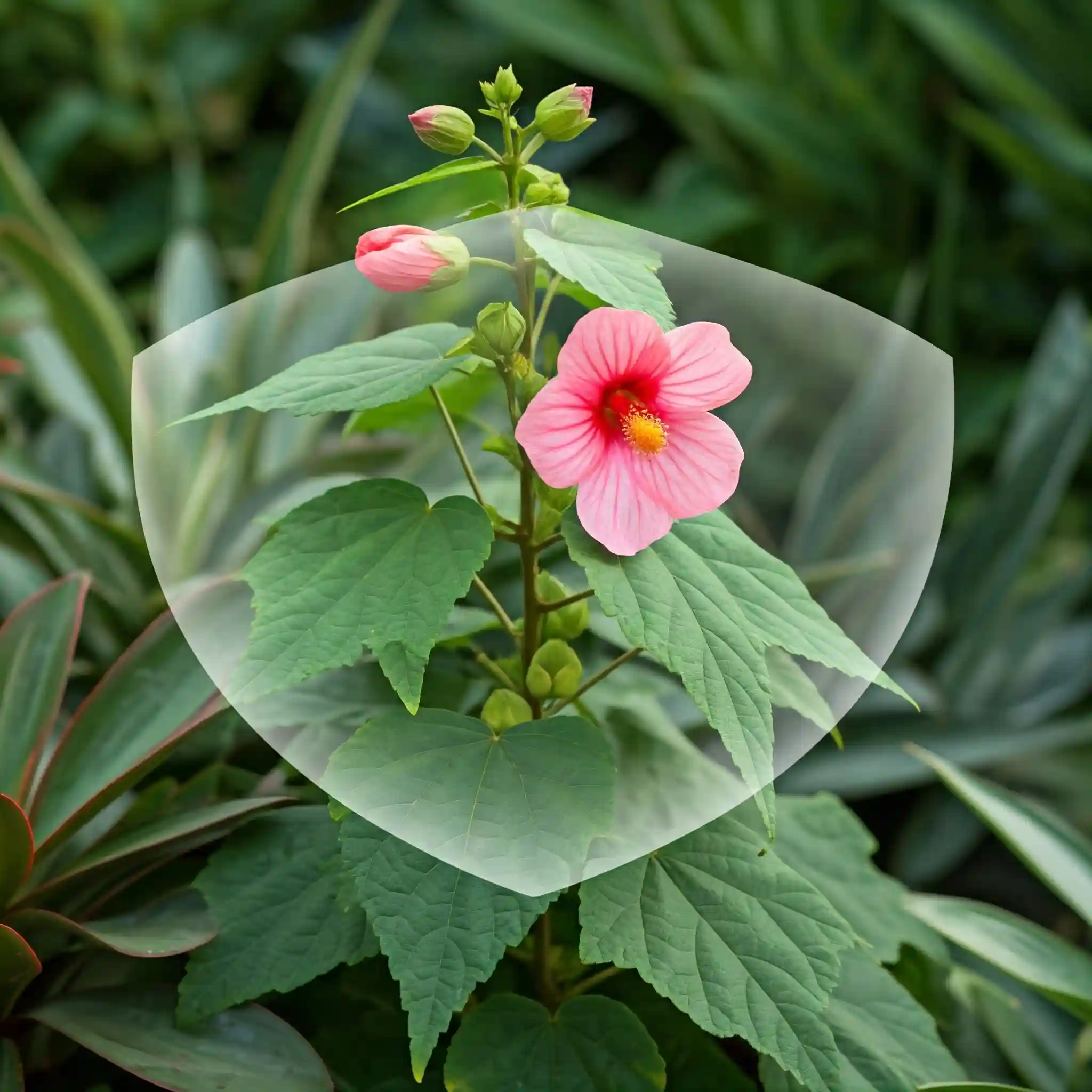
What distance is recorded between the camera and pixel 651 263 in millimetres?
467

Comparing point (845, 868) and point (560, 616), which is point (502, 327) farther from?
point (845, 868)

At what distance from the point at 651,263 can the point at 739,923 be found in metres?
0.31

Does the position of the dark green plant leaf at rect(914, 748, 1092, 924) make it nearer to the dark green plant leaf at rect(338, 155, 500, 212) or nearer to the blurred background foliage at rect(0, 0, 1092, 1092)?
the blurred background foliage at rect(0, 0, 1092, 1092)

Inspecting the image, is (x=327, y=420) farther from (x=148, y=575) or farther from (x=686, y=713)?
(x=686, y=713)

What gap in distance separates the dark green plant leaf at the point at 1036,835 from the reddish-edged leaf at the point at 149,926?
0.43 metres

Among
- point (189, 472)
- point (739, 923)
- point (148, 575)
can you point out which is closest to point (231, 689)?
point (739, 923)

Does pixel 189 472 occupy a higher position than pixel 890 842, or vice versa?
pixel 189 472

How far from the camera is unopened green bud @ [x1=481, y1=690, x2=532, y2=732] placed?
0.54 m

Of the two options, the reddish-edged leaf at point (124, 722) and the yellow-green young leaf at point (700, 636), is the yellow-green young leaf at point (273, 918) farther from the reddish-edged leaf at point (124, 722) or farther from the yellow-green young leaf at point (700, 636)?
the yellow-green young leaf at point (700, 636)

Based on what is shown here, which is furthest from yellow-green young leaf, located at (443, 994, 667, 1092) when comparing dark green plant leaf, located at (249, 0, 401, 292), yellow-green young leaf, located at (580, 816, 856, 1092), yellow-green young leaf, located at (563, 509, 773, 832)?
dark green plant leaf, located at (249, 0, 401, 292)

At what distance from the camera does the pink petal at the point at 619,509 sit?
46 centimetres

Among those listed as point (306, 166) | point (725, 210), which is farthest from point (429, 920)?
point (725, 210)

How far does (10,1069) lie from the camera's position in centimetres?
59
